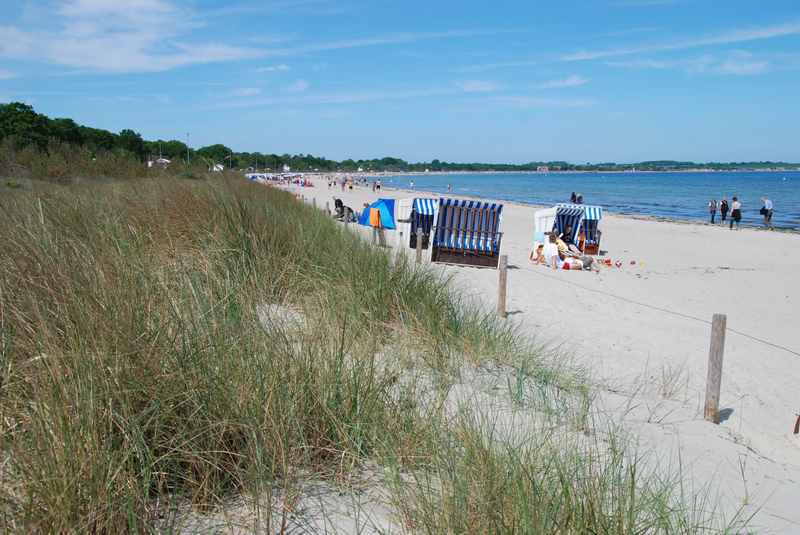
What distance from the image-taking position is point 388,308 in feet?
15.6

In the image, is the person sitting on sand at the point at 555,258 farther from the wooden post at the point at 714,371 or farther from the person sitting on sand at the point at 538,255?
the wooden post at the point at 714,371

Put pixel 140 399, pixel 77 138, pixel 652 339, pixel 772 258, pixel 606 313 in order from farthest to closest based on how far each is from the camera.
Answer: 1. pixel 77 138
2. pixel 772 258
3. pixel 606 313
4. pixel 652 339
5. pixel 140 399

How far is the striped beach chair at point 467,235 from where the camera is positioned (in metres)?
13.1

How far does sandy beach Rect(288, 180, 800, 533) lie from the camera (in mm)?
3824

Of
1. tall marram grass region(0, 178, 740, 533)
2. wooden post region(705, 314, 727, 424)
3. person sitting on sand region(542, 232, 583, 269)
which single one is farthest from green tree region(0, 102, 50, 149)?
wooden post region(705, 314, 727, 424)

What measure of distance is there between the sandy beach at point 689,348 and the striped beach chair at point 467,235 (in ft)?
1.77

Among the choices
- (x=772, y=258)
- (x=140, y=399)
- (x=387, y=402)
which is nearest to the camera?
(x=140, y=399)

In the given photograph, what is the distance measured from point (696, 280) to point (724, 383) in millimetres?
7373

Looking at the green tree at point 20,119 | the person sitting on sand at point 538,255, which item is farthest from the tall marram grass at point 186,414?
the green tree at point 20,119

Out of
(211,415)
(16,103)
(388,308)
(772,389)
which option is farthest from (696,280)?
(16,103)

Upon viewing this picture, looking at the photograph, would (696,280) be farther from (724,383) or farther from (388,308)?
(388,308)

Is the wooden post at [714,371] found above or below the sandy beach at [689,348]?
above

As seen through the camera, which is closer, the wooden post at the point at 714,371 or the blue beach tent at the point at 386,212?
the wooden post at the point at 714,371

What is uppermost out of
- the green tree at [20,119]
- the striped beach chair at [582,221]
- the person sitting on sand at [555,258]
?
the green tree at [20,119]
